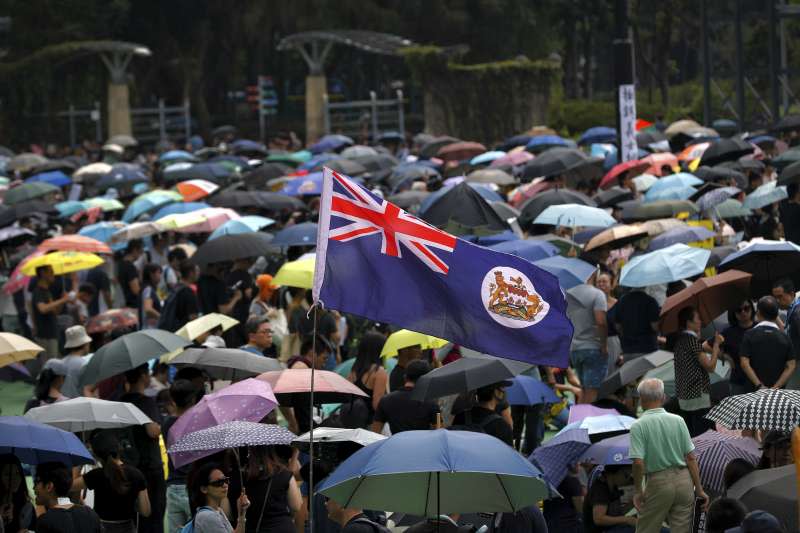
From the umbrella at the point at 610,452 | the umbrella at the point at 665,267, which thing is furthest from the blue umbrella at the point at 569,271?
the umbrella at the point at 610,452

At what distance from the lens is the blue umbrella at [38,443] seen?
29.2 feet

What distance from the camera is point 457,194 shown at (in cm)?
1642

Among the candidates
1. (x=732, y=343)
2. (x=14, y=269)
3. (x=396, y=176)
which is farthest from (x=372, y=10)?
(x=732, y=343)

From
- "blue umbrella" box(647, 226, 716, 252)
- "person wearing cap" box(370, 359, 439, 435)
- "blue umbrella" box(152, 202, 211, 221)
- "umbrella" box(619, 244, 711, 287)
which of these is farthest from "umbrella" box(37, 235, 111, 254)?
"person wearing cap" box(370, 359, 439, 435)

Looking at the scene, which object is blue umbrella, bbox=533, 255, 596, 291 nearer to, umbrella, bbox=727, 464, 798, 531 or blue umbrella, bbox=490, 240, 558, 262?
blue umbrella, bbox=490, 240, 558, 262

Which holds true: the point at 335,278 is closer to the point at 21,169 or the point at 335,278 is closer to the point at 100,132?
the point at 21,169

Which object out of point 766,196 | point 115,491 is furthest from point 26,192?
point 115,491

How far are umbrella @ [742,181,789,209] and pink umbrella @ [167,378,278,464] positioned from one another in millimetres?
8764

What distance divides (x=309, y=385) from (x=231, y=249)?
19.5 ft

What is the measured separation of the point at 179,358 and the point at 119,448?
73.0 inches

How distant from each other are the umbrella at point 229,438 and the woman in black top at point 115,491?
23.0 inches

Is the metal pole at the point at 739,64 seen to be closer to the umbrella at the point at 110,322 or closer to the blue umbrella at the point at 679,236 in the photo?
the blue umbrella at the point at 679,236

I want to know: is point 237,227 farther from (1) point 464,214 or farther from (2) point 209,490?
(2) point 209,490

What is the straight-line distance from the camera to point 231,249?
16.3 meters
